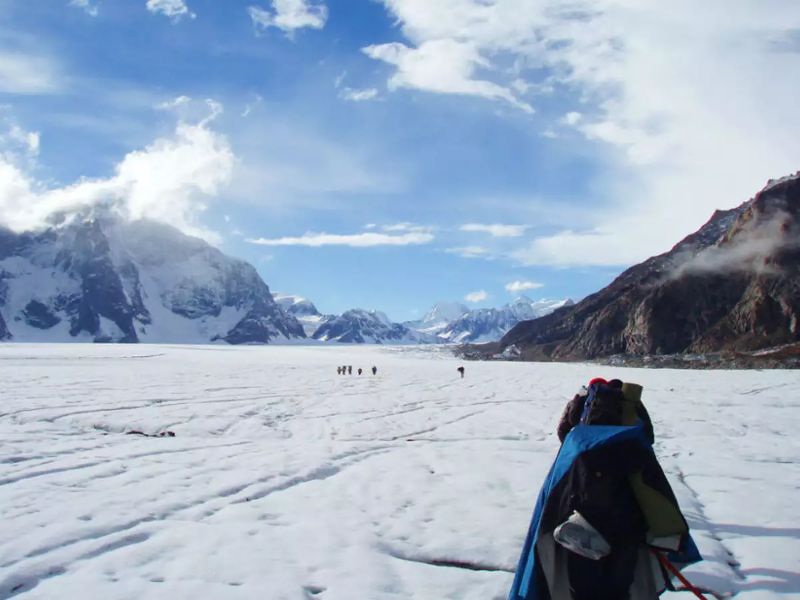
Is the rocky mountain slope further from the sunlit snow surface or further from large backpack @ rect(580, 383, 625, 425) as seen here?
large backpack @ rect(580, 383, 625, 425)

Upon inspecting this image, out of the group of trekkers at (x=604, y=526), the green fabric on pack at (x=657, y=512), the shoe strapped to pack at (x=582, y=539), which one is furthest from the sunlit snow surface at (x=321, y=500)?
the green fabric on pack at (x=657, y=512)

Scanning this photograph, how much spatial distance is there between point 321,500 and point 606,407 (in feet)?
20.3

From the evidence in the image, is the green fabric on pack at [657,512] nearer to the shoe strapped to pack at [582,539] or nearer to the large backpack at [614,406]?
the shoe strapped to pack at [582,539]

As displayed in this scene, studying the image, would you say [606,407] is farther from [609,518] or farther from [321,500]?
[321,500]

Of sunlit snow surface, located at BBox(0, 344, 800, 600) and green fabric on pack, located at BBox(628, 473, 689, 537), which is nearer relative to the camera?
green fabric on pack, located at BBox(628, 473, 689, 537)

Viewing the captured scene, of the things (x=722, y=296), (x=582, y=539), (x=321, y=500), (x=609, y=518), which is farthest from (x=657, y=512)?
(x=722, y=296)

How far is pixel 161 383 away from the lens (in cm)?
3203

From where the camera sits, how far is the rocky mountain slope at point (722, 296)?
330 ft

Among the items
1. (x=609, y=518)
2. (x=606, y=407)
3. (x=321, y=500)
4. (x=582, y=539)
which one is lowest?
(x=321, y=500)

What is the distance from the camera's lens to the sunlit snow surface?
20.6ft

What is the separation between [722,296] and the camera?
11594 cm

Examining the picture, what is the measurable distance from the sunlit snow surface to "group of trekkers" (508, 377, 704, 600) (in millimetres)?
2291

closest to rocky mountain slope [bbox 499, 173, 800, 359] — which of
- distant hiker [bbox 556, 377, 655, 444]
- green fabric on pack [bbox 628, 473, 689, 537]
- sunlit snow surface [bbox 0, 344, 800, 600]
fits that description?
sunlit snow surface [bbox 0, 344, 800, 600]

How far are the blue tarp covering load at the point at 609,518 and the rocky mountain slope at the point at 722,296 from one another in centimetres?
10839
